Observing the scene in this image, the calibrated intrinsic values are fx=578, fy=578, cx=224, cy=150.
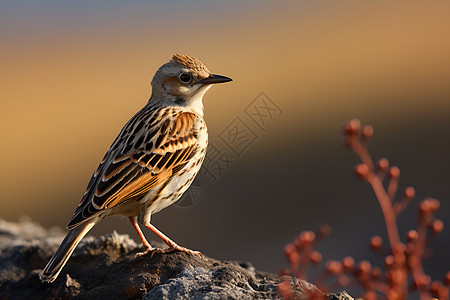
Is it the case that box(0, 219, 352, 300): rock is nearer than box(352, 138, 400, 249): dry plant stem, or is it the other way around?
box(352, 138, 400, 249): dry plant stem

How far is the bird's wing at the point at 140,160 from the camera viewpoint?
519 centimetres

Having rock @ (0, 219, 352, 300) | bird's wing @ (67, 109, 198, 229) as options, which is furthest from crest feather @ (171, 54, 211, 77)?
rock @ (0, 219, 352, 300)

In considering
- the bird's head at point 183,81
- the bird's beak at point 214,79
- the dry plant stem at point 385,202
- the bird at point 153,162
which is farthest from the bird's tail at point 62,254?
the dry plant stem at point 385,202

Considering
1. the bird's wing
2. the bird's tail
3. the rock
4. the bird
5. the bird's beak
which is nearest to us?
the rock

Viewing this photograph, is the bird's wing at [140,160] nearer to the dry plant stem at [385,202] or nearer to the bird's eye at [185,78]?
the bird's eye at [185,78]

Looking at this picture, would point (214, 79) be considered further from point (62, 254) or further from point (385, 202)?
point (385, 202)

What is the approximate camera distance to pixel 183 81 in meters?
6.37

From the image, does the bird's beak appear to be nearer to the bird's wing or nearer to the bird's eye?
the bird's eye

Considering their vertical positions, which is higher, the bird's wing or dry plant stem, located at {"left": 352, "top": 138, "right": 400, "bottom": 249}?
dry plant stem, located at {"left": 352, "top": 138, "right": 400, "bottom": 249}

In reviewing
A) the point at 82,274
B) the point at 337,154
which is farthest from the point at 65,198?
the point at 82,274

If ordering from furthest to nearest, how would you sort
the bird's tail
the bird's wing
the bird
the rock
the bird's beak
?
the bird's beak
the bird's wing
the bird
the bird's tail
the rock

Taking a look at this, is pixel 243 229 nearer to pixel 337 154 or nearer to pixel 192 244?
pixel 192 244

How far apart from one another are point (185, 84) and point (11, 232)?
3.29 m

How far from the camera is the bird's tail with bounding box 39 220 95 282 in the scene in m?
4.75
